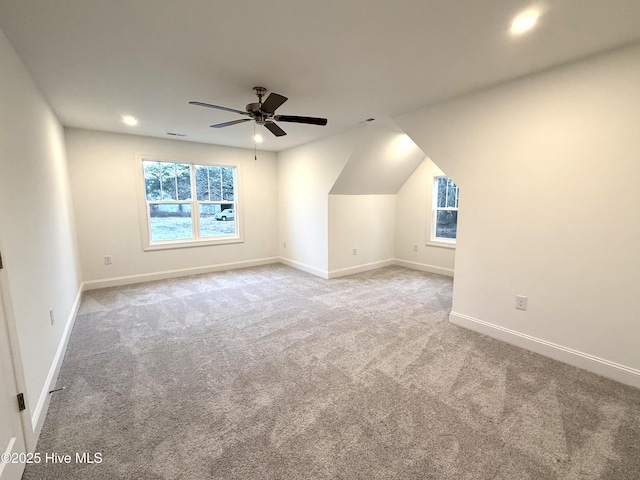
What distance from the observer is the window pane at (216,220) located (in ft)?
18.0

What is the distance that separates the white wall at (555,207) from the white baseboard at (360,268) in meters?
2.38

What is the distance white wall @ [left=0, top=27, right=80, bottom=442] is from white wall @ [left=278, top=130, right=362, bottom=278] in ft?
11.3

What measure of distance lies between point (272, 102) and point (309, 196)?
9.54ft

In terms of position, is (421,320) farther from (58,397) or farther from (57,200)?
(57,200)

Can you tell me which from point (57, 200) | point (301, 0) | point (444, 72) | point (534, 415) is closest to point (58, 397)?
point (57, 200)

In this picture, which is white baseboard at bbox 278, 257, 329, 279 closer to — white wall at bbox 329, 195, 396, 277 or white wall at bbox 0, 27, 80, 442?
white wall at bbox 329, 195, 396, 277

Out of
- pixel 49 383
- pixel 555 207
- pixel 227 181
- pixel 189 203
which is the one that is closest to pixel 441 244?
pixel 555 207

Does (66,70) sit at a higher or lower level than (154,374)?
higher

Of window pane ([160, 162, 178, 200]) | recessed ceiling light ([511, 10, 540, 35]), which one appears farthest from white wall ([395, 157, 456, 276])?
window pane ([160, 162, 178, 200])

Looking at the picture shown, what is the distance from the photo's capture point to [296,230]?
5762mm

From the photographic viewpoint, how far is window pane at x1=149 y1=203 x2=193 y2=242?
503 centimetres

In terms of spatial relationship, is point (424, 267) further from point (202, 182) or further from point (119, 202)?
point (119, 202)

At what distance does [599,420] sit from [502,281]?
123 cm

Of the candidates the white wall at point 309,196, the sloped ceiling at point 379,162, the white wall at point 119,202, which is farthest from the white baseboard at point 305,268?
the sloped ceiling at point 379,162
